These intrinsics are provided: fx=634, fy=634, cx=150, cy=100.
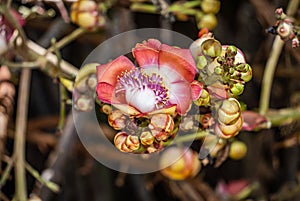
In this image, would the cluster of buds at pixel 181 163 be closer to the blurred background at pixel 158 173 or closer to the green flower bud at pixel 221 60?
the blurred background at pixel 158 173

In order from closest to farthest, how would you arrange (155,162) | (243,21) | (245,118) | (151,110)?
(151,110)
(245,118)
(155,162)
(243,21)

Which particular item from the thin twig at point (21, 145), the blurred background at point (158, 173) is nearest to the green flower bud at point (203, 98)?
the thin twig at point (21, 145)

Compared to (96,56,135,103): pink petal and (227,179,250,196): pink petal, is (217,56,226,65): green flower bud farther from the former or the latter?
(227,179,250,196): pink petal

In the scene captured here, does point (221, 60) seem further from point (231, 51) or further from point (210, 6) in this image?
point (210, 6)

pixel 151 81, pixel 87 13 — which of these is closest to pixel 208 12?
pixel 87 13

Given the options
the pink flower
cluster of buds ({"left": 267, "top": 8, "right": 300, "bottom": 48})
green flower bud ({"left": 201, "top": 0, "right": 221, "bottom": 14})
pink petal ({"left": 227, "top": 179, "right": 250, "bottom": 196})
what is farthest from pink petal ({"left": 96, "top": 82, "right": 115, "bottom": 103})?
pink petal ({"left": 227, "top": 179, "right": 250, "bottom": 196})

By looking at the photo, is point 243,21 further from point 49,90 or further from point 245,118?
point 245,118

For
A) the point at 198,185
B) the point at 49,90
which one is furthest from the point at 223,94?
the point at 49,90
